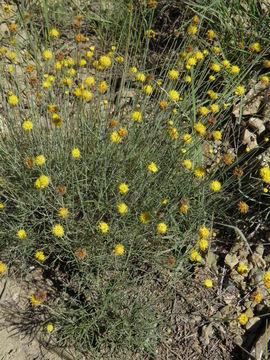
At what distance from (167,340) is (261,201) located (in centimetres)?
124

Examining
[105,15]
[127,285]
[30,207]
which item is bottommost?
[127,285]

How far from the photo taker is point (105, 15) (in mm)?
3791

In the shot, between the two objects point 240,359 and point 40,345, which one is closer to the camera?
point 40,345

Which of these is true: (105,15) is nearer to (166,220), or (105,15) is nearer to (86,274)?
(166,220)

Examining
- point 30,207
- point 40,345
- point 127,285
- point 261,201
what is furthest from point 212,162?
point 40,345

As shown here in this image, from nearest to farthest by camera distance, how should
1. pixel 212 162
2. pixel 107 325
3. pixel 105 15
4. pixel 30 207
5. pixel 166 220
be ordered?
pixel 107 325 → pixel 30 207 → pixel 166 220 → pixel 212 162 → pixel 105 15

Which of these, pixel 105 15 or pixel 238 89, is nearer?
pixel 238 89

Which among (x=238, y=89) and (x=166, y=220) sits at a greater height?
(x=238, y=89)

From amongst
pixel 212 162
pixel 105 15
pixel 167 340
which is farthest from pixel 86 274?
pixel 105 15

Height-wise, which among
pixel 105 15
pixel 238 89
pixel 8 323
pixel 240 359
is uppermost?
pixel 238 89

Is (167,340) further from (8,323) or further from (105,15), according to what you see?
(105,15)

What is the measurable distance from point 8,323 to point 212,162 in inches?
74.7

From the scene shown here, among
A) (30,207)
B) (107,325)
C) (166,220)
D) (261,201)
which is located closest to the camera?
(107,325)

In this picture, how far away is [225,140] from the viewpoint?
10.0 feet
